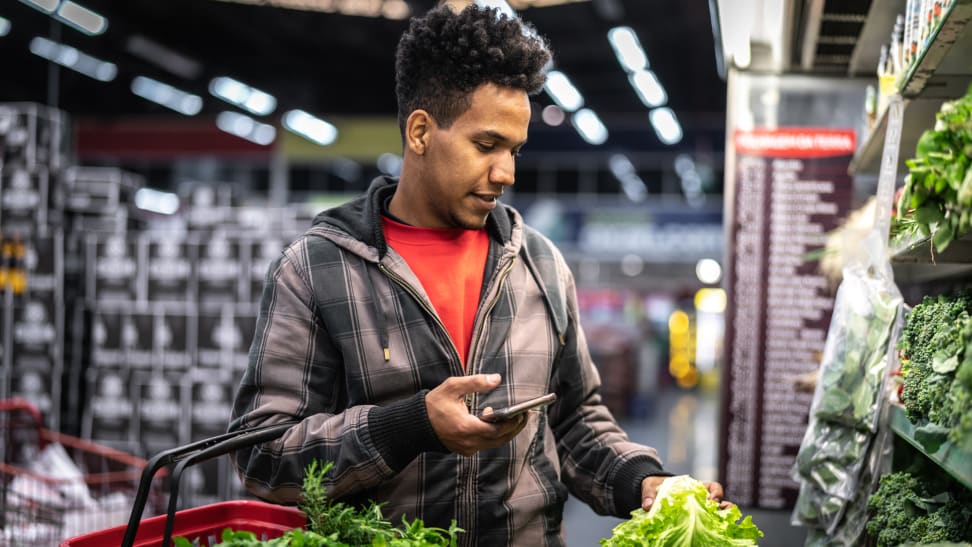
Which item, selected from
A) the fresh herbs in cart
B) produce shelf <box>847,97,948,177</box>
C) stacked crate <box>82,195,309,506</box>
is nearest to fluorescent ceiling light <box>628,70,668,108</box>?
stacked crate <box>82,195,309,506</box>

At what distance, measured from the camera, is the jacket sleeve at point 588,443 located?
2053 mm

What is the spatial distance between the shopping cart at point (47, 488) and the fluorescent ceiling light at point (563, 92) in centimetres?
877

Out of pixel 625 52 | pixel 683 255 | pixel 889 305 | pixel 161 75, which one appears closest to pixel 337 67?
pixel 161 75

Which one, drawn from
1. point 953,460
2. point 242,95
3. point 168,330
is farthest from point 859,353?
point 242,95

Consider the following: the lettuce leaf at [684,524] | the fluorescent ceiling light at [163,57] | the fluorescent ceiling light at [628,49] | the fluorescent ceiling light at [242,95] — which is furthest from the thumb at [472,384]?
the fluorescent ceiling light at [242,95]

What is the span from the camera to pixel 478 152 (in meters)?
1.93

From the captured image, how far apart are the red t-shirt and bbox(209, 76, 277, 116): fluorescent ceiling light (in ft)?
42.7

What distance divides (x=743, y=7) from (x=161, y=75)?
482 inches

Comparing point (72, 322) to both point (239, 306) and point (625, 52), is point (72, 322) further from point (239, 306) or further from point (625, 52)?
point (625, 52)

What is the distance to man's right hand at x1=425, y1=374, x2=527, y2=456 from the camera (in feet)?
5.34

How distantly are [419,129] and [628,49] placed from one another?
10.1m

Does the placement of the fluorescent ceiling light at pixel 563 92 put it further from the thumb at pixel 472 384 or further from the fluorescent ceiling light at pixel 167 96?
A: the thumb at pixel 472 384

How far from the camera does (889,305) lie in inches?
98.1

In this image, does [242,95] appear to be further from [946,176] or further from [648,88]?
[946,176]
